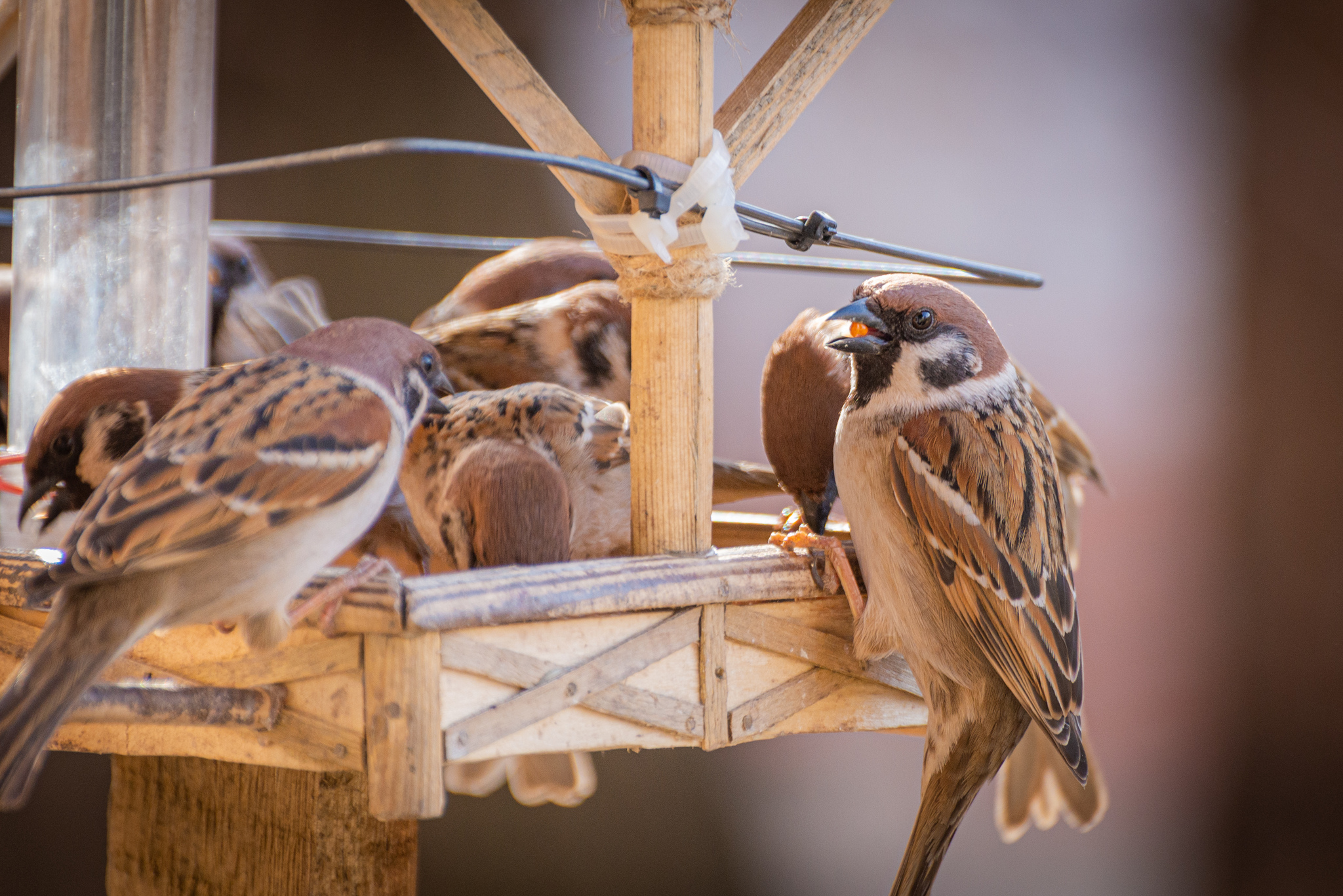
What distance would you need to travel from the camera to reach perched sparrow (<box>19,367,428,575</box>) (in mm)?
1147

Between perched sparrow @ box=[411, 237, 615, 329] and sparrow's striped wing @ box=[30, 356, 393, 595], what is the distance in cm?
72

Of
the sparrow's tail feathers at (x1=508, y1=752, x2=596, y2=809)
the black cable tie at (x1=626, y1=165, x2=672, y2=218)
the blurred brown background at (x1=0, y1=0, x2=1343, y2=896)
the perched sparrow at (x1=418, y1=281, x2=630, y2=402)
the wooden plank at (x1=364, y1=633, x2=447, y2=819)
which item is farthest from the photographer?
the blurred brown background at (x1=0, y1=0, x2=1343, y2=896)

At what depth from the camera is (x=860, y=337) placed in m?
1.24

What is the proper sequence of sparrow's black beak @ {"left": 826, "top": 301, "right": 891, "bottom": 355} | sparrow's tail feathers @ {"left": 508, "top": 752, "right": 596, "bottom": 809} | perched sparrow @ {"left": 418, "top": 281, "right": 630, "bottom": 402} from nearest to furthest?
sparrow's black beak @ {"left": 826, "top": 301, "right": 891, "bottom": 355}
perched sparrow @ {"left": 418, "top": 281, "right": 630, "bottom": 402}
sparrow's tail feathers @ {"left": 508, "top": 752, "right": 596, "bottom": 809}

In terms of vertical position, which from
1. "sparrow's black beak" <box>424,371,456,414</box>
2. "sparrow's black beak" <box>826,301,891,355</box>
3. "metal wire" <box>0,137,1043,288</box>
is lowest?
"sparrow's black beak" <box>424,371,456,414</box>

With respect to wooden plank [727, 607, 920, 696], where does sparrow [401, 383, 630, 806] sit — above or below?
above

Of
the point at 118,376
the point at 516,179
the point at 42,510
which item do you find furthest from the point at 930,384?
the point at 516,179

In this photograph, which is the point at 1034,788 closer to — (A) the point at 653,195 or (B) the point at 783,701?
(B) the point at 783,701

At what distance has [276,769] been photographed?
1443 mm

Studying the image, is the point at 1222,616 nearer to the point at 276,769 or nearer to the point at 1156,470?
the point at 1156,470

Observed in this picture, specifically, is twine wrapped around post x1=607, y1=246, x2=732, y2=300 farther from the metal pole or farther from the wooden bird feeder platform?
the metal pole

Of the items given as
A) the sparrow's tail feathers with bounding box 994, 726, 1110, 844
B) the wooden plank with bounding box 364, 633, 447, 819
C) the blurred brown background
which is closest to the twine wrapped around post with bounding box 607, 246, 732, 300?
the wooden plank with bounding box 364, 633, 447, 819

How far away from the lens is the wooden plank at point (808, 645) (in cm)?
117

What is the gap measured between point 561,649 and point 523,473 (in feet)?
0.94
